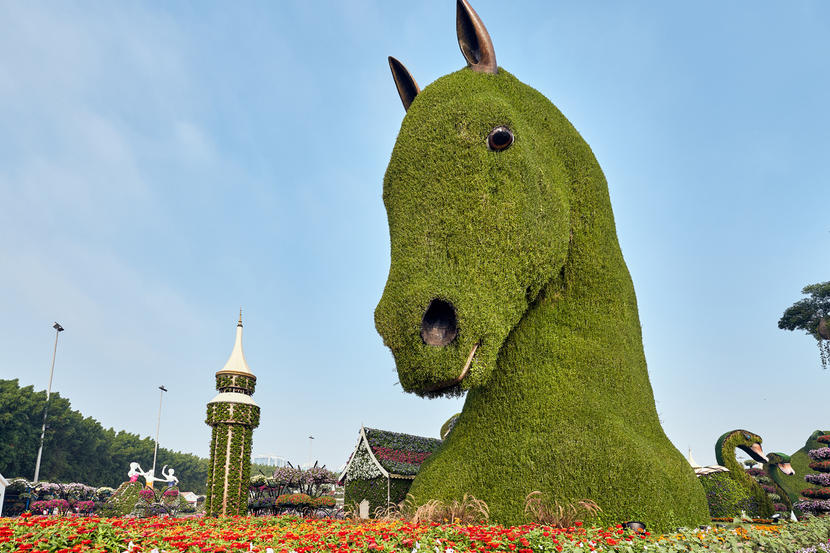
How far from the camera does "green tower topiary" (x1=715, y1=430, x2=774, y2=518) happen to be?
6.59 metres

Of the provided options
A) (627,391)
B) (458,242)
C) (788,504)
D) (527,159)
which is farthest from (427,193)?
(788,504)

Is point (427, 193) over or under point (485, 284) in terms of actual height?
over

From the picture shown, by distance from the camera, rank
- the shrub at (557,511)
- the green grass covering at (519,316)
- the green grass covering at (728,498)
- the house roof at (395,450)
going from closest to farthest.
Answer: the shrub at (557,511) → the green grass covering at (519,316) → the green grass covering at (728,498) → the house roof at (395,450)

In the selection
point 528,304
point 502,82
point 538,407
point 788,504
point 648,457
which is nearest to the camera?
point 648,457

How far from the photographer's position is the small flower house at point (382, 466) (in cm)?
974

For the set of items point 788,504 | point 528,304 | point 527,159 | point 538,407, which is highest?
point 527,159

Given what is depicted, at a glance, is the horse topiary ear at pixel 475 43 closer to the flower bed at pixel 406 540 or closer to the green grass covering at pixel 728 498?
the flower bed at pixel 406 540

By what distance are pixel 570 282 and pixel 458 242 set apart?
157 cm

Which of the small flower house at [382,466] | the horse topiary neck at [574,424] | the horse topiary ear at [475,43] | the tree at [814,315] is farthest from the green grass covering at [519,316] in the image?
the tree at [814,315]

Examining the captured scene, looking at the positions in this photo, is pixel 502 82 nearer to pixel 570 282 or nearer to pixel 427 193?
pixel 427 193

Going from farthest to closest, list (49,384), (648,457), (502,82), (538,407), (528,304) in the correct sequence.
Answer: (49,384)
(502,82)
(528,304)
(538,407)
(648,457)

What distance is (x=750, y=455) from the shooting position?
7.19m

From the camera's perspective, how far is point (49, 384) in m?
42.3

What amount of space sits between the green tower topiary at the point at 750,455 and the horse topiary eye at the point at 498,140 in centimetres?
507
